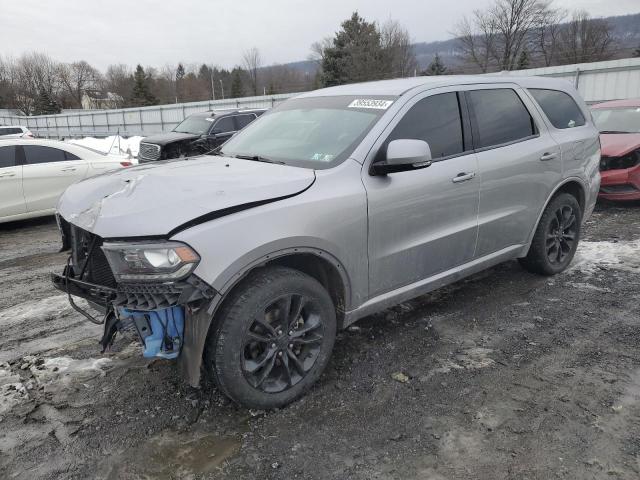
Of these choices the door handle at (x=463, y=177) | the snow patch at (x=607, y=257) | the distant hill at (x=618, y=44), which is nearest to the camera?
the door handle at (x=463, y=177)

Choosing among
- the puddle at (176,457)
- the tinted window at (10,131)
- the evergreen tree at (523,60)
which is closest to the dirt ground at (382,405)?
the puddle at (176,457)

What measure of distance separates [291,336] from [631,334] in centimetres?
270

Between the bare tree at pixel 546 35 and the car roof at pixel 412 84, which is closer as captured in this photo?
the car roof at pixel 412 84

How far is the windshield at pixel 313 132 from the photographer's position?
3334 millimetres

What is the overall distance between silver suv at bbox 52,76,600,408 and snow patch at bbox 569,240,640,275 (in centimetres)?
127

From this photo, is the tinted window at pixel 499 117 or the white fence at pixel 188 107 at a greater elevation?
the white fence at pixel 188 107

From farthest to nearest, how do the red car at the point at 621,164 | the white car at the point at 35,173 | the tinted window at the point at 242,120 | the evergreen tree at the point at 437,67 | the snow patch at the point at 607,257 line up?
1. the evergreen tree at the point at 437,67
2. the tinted window at the point at 242,120
3. the white car at the point at 35,173
4. the red car at the point at 621,164
5. the snow patch at the point at 607,257

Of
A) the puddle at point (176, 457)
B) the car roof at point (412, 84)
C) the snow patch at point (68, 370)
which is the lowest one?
the puddle at point (176, 457)

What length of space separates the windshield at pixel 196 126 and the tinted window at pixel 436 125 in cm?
965

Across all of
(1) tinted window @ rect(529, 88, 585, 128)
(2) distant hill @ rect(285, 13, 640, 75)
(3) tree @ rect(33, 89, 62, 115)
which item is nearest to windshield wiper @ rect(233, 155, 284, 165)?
(1) tinted window @ rect(529, 88, 585, 128)

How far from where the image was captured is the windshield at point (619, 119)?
28.0ft

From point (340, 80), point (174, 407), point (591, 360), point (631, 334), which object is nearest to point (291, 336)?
point (174, 407)

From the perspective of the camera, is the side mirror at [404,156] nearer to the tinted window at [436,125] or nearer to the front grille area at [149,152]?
the tinted window at [436,125]

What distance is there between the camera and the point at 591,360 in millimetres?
3459
